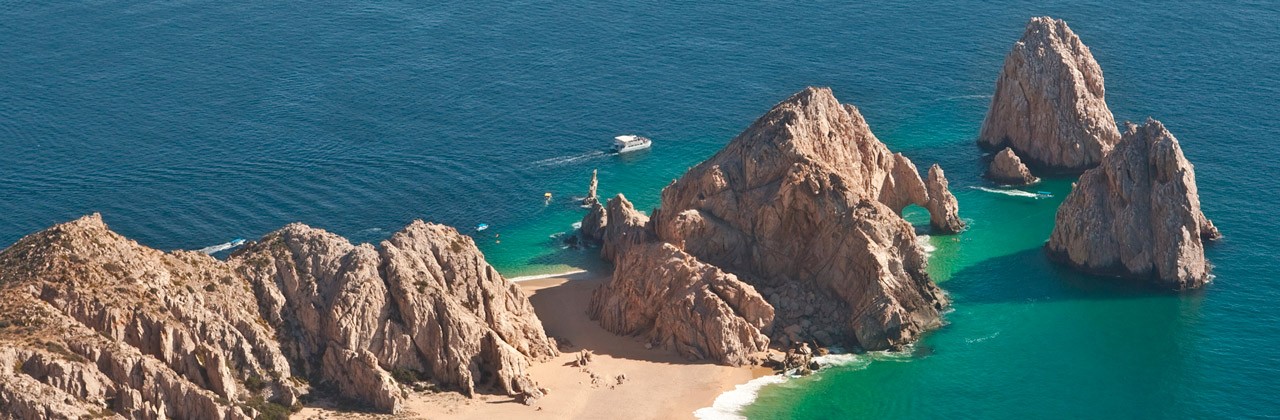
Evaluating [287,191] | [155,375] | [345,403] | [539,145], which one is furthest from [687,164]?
[155,375]

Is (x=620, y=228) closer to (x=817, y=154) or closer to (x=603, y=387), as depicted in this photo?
(x=817, y=154)

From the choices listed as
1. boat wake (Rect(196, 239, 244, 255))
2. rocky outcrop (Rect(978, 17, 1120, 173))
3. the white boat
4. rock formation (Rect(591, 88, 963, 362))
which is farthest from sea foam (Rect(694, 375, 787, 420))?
the white boat

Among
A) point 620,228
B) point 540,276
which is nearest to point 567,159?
point 620,228

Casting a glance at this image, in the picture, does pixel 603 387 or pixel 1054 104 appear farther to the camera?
pixel 1054 104

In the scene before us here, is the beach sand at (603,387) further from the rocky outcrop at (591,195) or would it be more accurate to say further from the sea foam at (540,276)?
the rocky outcrop at (591,195)

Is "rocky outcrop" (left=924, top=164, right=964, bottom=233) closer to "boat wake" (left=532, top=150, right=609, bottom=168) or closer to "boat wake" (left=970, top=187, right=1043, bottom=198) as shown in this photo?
"boat wake" (left=970, top=187, right=1043, bottom=198)
